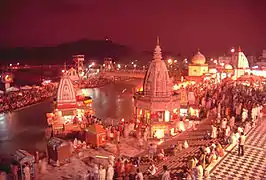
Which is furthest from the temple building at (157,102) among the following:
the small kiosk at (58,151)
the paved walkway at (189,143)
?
the small kiosk at (58,151)

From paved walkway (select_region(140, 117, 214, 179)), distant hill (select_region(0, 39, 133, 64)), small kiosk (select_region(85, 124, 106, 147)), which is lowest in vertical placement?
paved walkway (select_region(140, 117, 214, 179))

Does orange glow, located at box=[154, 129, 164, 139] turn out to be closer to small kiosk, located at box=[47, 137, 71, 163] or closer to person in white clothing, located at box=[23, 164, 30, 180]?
small kiosk, located at box=[47, 137, 71, 163]

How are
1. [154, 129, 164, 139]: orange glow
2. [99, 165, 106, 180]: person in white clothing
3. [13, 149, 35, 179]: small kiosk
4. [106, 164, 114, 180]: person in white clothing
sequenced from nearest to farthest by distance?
[99, 165, 106, 180]: person in white clothing
[106, 164, 114, 180]: person in white clothing
[13, 149, 35, 179]: small kiosk
[154, 129, 164, 139]: orange glow

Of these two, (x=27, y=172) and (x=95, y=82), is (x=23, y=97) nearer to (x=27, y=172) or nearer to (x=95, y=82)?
(x=95, y=82)

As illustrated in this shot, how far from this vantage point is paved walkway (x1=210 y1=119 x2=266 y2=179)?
11.8m

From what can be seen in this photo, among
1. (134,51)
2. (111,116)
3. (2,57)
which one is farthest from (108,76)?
(134,51)

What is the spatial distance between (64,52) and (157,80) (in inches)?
5016

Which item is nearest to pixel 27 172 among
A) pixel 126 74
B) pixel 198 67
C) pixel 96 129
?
pixel 96 129

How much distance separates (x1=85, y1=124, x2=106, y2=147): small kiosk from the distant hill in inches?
3587

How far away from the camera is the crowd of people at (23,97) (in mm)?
30109

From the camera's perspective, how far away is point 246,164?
12781 millimetres

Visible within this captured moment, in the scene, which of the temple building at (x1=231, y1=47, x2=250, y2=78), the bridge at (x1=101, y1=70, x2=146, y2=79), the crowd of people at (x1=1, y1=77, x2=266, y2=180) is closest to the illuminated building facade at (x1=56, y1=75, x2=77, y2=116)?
the crowd of people at (x1=1, y1=77, x2=266, y2=180)

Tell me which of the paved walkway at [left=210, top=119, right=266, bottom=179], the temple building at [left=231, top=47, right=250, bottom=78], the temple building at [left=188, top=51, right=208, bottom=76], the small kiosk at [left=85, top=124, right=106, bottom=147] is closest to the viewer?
the paved walkway at [left=210, top=119, right=266, bottom=179]

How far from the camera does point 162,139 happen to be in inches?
742
